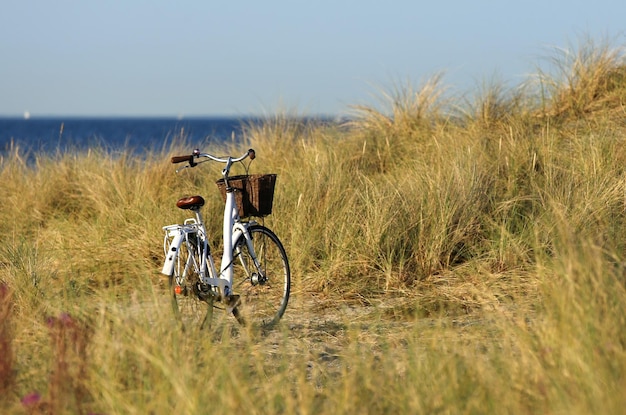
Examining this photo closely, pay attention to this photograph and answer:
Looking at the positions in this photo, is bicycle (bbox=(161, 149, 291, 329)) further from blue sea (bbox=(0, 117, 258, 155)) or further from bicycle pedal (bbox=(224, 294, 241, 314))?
blue sea (bbox=(0, 117, 258, 155))

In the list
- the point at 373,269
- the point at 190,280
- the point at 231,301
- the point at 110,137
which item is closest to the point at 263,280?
the point at 231,301

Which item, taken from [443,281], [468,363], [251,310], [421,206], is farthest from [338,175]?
[468,363]

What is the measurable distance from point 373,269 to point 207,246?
1.82 meters

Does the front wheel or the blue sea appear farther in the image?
the blue sea

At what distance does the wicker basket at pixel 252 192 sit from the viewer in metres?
5.61

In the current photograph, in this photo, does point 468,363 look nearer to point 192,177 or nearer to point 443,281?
point 443,281

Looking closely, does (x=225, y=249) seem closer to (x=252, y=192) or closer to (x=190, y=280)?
(x=190, y=280)

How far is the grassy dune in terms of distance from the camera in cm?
357

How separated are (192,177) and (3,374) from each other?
6.68 m

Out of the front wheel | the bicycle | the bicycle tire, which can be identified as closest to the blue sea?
the front wheel

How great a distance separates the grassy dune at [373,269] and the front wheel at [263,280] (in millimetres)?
178

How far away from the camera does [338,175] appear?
816 cm

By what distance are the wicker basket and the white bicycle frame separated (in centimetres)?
4

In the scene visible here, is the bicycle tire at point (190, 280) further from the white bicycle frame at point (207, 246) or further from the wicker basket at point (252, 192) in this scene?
the wicker basket at point (252, 192)
